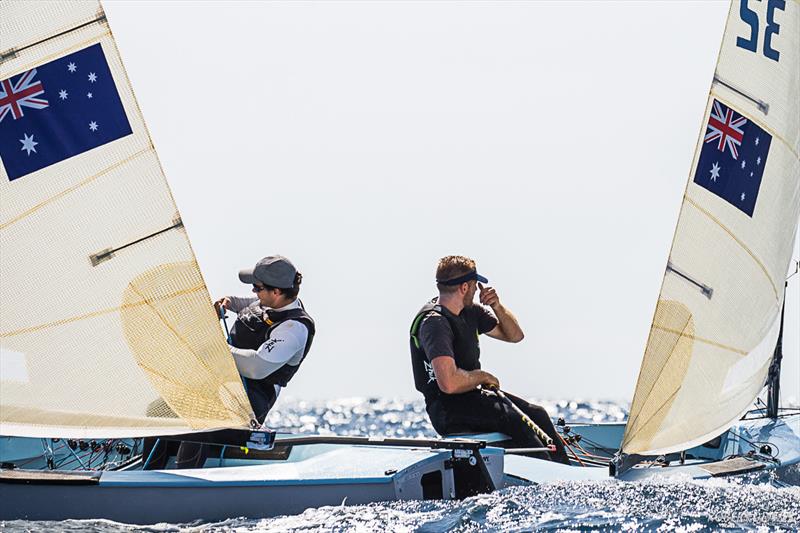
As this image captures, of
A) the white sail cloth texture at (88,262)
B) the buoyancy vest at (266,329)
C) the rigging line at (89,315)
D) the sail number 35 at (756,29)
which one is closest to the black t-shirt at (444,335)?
the buoyancy vest at (266,329)

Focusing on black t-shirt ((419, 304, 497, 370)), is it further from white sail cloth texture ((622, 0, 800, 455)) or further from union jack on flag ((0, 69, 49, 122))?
union jack on flag ((0, 69, 49, 122))

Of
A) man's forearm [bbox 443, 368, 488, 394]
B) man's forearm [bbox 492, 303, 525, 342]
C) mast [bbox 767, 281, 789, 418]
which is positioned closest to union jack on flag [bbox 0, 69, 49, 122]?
man's forearm [bbox 443, 368, 488, 394]

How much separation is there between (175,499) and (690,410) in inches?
111

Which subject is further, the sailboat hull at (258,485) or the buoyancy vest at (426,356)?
the buoyancy vest at (426,356)

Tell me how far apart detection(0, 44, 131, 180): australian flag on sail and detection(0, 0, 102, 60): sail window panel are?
0.41ft

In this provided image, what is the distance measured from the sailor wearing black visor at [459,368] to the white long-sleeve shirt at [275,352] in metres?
0.70

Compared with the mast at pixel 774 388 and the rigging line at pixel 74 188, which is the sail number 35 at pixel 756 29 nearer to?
the mast at pixel 774 388

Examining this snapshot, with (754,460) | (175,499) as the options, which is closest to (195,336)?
(175,499)

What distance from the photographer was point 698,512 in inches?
213

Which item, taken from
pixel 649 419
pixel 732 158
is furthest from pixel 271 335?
pixel 732 158

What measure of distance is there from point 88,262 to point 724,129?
3.42m

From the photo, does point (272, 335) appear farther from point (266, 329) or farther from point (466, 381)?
point (466, 381)

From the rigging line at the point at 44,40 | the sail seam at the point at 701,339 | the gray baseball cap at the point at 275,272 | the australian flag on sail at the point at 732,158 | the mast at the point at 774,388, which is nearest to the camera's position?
the rigging line at the point at 44,40

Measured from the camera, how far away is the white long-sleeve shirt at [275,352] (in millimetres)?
5895
